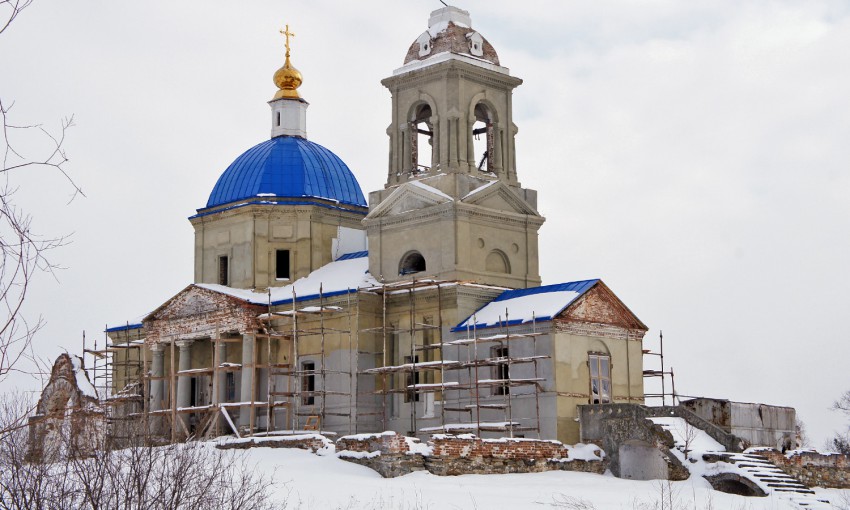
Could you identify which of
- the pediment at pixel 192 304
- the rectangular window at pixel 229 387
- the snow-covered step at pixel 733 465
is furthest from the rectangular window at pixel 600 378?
the rectangular window at pixel 229 387

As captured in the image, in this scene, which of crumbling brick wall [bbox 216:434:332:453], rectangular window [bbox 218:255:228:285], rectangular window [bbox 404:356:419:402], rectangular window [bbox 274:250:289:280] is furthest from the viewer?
rectangular window [bbox 218:255:228:285]

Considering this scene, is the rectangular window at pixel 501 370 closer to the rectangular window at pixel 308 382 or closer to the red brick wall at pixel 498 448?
the red brick wall at pixel 498 448

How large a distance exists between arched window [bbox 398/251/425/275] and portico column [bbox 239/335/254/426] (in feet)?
16.8

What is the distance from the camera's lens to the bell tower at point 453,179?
3706 centimetres

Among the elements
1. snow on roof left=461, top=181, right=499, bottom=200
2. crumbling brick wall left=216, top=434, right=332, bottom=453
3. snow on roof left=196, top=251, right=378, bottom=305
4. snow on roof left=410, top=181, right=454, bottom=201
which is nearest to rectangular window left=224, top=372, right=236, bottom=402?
snow on roof left=196, top=251, right=378, bottom=305

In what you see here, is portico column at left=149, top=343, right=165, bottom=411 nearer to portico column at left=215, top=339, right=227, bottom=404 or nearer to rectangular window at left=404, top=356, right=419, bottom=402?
portico column at left=215, top=339, right=227, bottom=404

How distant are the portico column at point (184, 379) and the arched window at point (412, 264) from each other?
24.8 feet

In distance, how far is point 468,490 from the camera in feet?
81.8

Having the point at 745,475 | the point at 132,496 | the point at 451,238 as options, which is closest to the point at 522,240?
the point at 451,238

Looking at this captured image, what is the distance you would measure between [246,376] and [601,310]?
10.9 m

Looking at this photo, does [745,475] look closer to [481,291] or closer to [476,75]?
[481,291]

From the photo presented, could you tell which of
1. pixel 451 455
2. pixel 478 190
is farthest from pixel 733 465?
pixel 478 190

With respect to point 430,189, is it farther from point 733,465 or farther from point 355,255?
point 733,465

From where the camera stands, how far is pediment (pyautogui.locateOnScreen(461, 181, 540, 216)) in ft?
122
